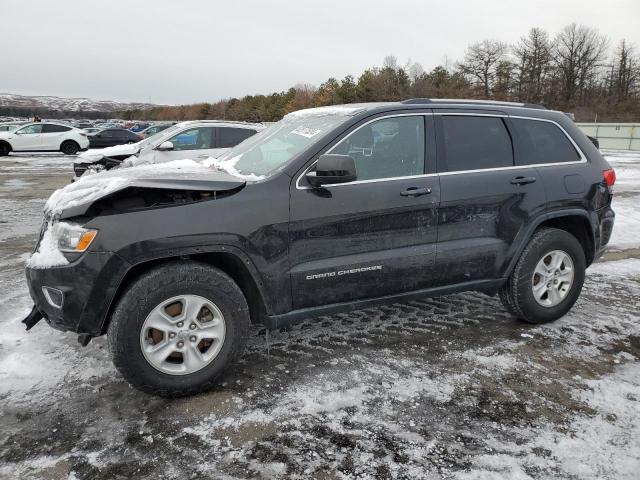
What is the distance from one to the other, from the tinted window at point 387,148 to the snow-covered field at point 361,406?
4.45 feet

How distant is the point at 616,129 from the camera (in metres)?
30.0

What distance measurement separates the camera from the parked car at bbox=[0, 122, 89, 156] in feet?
77.3

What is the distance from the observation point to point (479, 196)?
378cm

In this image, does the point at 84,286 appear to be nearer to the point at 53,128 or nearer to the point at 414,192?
the point at 414,192

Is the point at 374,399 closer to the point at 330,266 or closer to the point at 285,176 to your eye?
the point at 330,266

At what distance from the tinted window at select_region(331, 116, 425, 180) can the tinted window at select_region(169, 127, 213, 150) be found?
7.16 metres

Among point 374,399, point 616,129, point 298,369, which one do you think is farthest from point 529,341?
point 616,129

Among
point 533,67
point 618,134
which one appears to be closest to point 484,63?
point 533,67

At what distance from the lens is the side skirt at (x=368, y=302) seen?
3281mm

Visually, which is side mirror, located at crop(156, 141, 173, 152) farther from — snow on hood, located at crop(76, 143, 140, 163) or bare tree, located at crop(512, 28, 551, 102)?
bare tree, located at crop(512, 28, 551, 102)

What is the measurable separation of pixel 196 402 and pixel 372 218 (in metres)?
1.66

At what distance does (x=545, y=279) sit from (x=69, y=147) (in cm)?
2564

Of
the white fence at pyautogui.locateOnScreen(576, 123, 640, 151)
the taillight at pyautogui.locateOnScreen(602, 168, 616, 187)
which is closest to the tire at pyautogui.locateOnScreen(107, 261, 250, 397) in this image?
the taillight at pyautogui.locateOnScreen(602, 168, 616, 187)

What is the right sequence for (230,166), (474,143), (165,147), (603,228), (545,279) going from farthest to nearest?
(165,147) → (603,228) → (545,279) → (474,143) → (230,166)
